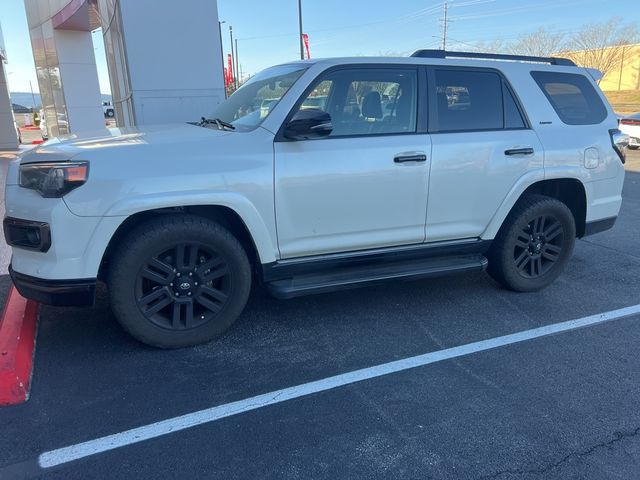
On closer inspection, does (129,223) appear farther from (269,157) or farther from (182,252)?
(269,157)

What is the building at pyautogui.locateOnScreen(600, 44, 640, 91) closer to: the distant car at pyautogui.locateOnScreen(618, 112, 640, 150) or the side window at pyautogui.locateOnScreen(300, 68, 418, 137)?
the distant car at pyautogui.locateOnScreen(618, 112, 640, 150)

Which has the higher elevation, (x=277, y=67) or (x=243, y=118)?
(x=277, y=67)

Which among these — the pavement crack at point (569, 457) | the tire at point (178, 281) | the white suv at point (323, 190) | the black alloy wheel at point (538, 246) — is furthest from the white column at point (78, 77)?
the pavement crack at point (569, 457)

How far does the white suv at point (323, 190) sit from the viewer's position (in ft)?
10.0

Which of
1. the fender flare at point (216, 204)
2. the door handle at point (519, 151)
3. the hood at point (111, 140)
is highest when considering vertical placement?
the hood at point (111, 140)

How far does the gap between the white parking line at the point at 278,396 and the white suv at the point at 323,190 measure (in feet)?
2.22

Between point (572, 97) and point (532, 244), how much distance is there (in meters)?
1.43

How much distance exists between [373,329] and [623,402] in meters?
1.67

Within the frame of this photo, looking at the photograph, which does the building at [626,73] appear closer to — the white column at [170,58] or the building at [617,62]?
the building at [617,62]

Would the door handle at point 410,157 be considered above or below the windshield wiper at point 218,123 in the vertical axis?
below

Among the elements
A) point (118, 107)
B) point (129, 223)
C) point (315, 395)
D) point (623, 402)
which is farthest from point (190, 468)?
point (118, 107)

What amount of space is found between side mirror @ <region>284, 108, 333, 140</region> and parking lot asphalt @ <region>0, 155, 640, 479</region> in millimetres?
1471

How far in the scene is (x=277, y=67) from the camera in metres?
4.23

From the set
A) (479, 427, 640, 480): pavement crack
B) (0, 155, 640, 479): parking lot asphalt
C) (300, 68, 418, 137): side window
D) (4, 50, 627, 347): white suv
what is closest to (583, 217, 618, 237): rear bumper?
(4, 50, 627, 347): white suv
